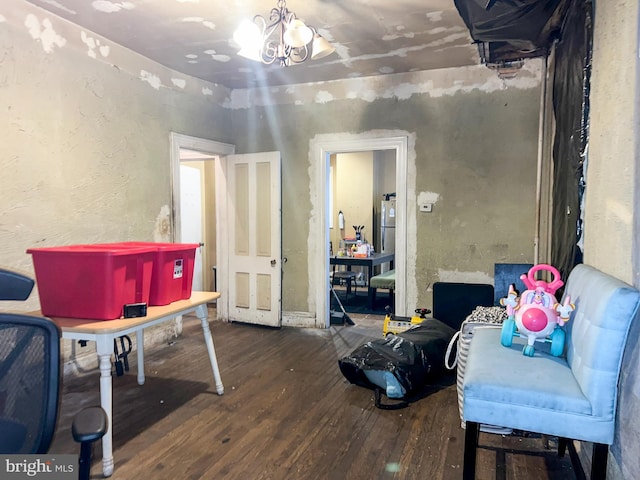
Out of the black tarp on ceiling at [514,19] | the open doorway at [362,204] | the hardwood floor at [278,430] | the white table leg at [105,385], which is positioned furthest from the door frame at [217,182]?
the black tarp on ceiling at [514,19]

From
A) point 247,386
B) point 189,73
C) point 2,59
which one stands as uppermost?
point 189,73

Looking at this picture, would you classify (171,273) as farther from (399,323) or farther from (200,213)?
(200,213)

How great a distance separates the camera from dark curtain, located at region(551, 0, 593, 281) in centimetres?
217

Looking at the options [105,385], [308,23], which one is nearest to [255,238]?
[308,23]

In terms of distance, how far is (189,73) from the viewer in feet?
14.3

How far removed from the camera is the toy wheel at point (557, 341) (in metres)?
1.97

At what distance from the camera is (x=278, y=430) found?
2.53 m

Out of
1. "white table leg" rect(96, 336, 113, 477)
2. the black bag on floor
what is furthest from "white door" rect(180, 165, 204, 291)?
"white table leg" rect(96, 336, 113, 477)

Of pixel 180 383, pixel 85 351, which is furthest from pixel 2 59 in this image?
pixel 180 383

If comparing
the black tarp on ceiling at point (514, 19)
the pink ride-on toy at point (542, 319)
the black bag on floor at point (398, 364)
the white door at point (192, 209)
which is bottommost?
the black bag on floor at point (398, 364)

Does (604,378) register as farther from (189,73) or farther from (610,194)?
(189,73)

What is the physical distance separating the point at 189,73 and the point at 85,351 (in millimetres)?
2812

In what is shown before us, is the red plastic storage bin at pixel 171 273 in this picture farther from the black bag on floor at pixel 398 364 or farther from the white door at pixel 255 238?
the white door at pixel 255 238

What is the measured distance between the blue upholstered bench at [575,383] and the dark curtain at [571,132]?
0.55 meters
